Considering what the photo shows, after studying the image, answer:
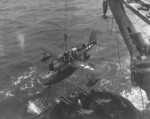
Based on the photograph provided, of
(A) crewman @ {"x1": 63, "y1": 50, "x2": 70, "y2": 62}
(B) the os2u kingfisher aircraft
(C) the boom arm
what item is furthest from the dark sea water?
(C) the boom arm

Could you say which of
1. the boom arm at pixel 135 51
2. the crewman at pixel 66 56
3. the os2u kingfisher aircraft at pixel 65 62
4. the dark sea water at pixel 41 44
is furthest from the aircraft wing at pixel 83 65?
the boom arm at pixel 135 51

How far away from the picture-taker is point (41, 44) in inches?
1270

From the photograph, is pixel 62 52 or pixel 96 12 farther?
Answer: pixel 96 12

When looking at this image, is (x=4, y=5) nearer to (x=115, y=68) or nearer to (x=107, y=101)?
(x=115, y=68)

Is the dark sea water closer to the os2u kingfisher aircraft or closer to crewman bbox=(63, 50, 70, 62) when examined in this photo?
the os2u kingfisher aircraft

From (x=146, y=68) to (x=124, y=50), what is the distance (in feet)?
98.5

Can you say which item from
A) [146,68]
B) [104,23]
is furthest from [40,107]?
[104,23]

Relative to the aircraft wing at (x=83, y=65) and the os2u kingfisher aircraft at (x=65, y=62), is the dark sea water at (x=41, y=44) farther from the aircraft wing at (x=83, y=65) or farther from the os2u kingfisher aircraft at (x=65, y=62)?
the os2u kingfisher aircraft at (x=65, y=62)

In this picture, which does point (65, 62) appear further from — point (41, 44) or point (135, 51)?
point (135, 51)

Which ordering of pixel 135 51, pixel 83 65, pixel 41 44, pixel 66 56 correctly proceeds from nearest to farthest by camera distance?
1. pixel 135 51
2. pixel 83 65
3. pixel 66 56
4. pixel 41 44

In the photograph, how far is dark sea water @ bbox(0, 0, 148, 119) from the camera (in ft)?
115

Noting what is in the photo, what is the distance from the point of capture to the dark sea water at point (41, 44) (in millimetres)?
35031

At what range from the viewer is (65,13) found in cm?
6375

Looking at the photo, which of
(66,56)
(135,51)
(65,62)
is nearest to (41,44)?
(66,56)
